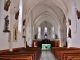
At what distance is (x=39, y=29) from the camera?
116ft

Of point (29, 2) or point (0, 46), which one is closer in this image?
point (0, 46)

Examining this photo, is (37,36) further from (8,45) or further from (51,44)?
(8,45)

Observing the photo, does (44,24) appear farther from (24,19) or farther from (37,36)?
(24,19)

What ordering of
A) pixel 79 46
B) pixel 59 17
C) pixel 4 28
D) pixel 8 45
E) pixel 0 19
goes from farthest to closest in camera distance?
pixel 59 17 → pixel 79 46 → pixel 8 45 → pixel 4 28 → pixel 0 19

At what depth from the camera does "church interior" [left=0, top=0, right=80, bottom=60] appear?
27.6ft

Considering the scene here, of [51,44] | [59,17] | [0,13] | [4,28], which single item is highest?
[59,17]

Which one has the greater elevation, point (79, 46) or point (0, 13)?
point (0, 13)

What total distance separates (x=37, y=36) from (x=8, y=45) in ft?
82.0

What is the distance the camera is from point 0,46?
26.9 feet

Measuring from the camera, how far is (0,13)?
8.16 meters

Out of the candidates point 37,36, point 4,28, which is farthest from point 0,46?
point 37,36

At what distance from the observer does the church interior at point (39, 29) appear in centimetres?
842

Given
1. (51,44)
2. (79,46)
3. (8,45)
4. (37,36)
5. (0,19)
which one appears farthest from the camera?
(37,36)

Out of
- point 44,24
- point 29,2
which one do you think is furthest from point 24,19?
point 44,24
